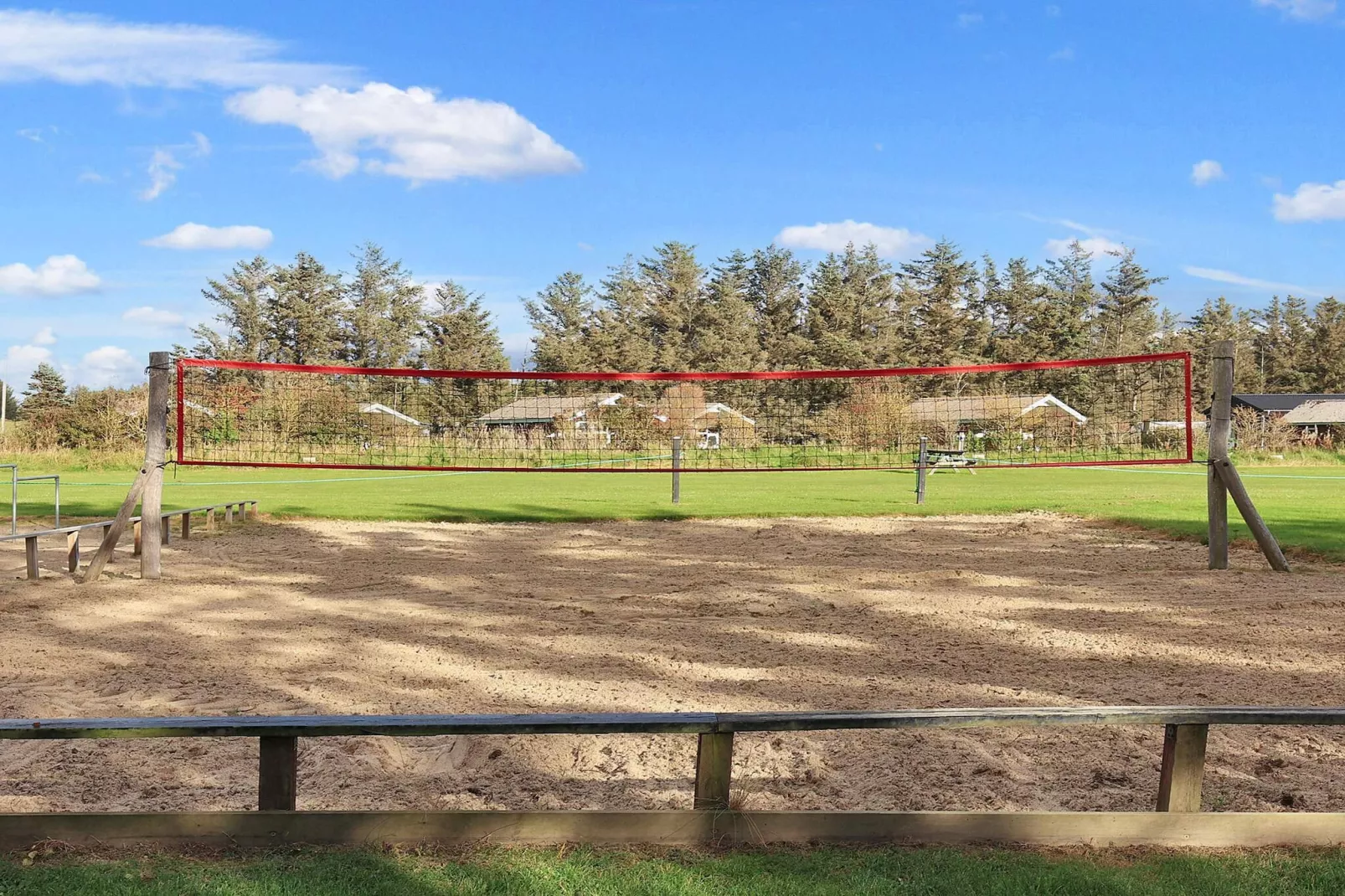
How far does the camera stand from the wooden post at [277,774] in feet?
10.9

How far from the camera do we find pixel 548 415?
13.9m

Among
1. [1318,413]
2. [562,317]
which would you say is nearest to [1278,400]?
[1318,413]

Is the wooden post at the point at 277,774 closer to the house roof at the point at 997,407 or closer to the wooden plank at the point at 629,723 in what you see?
the wooden plank at the point at 629,723

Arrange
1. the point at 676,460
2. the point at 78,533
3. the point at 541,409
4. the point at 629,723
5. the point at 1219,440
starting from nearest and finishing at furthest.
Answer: the point at 629,723
the point at 1219,440
the point at 78,533
the point at 541,409
the point at 676,460

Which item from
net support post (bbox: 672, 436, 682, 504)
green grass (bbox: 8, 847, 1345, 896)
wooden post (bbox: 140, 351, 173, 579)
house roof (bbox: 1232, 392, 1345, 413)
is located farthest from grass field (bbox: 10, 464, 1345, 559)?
house roof (bbox: 1232, 392, 1345, 413)

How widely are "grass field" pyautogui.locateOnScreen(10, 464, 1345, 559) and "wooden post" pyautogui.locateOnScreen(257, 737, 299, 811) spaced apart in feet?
35.9

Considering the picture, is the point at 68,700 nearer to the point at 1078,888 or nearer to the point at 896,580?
the point at 1078,888

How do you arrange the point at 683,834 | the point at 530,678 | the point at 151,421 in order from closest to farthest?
the point at 683,834
the point at 530,678
the point at 151,421

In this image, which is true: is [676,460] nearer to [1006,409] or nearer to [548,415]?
[548,415]

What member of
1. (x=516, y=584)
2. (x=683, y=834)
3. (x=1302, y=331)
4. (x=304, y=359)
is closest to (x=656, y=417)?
(x=516, y=584)

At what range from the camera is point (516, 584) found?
983 centimetres

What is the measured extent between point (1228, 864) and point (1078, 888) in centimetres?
50

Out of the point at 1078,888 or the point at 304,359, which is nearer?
the point at 1078,888

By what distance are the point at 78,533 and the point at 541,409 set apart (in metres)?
5.56
